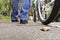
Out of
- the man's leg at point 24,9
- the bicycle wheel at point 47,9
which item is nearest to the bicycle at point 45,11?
the bicycle wheel at point 47,9

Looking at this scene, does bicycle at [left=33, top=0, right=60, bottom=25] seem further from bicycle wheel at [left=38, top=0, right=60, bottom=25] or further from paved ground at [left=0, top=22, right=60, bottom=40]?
paved ground at [left=0, top=22, right=60, bottom=40]

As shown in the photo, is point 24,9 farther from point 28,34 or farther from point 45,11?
point 28,34

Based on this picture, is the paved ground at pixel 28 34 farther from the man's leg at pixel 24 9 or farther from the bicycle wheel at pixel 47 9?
the man's leg at pixel 24 9

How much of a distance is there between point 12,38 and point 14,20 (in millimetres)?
2508

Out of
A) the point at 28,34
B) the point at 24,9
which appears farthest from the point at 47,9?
the point at 28,34

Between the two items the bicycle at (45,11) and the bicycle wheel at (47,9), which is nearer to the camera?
the bicycle wheel at (47,9)

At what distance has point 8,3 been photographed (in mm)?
8789

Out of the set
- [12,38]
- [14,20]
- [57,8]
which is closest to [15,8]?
[14,20]

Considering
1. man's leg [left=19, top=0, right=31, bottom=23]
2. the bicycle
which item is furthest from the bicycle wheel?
man's leg [left=19, top=0, right=31, bottom=23]

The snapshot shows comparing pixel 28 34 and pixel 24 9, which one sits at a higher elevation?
pixel 24 9

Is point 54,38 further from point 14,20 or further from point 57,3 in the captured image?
point 14,20

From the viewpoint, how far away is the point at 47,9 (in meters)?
3.75

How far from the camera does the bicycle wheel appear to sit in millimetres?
2994

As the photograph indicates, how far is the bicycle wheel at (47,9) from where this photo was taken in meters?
2.99
